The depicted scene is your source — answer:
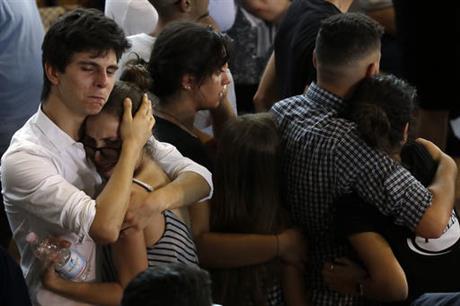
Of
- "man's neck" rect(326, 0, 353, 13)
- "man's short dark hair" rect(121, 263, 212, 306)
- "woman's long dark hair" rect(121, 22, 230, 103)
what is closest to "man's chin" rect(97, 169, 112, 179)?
"woman's long dark hair" rect(121, 22, 230, 103)

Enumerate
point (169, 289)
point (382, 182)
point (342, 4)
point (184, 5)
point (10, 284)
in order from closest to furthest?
point (169, 289) → point (10, 284) → point (382, 182) → point (184, 5) → point (342, 4)

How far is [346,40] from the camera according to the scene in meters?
2.43

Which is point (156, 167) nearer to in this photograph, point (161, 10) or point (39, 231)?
point (39, 231)

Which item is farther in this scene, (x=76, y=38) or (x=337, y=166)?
(x=337, y=166)

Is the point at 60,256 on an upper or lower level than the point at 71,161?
lower

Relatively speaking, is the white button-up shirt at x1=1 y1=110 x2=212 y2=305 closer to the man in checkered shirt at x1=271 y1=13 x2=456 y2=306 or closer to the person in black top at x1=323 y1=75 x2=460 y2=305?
the man in checkered shirt at x1=271 y1=13 x2=456 y2=306

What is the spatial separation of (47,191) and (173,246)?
0.37 metres

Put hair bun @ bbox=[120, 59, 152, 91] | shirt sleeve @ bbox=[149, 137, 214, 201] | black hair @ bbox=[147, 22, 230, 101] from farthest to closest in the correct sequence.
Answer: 1. black hair @ bbox=[147, 22, 230, 101]
2. hair bun @ bbox=[120, 59, 152, 91]
3. shirt sleeve @ bbox=[149, 137, 214, 201]

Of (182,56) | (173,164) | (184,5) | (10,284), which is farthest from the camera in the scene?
(184,5)

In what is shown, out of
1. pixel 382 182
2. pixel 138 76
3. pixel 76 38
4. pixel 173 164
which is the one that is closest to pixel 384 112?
pixel 382 182

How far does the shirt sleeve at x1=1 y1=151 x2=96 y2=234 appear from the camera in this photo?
6.69ft

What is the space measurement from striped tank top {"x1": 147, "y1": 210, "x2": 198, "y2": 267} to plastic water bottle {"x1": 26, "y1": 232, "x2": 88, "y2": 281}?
18 centimetres

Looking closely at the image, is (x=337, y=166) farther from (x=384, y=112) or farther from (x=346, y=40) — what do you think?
(x=346, y=40)

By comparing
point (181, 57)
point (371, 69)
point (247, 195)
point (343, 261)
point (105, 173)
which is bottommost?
point (343, 261)
